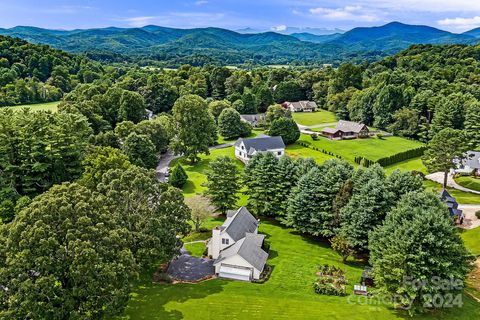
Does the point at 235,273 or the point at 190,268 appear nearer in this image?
the point at 235,273

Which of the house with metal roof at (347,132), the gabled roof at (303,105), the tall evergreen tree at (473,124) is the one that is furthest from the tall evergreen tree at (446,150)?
the gabled roof at (303,105)

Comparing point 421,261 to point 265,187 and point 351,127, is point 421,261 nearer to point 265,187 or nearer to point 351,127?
point 265,187

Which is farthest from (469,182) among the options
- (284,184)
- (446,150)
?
(284,184)

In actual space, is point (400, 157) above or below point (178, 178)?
above

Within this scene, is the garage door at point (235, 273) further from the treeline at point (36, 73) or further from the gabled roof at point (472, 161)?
the treeline at point (36, 73)

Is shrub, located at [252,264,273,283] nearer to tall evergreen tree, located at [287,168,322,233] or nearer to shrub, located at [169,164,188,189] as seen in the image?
tall evergreen tree, located at [287,168,322,233]

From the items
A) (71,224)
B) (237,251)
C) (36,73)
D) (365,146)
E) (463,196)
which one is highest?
(36,73)

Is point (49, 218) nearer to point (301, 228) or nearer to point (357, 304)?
point (357, 304)
